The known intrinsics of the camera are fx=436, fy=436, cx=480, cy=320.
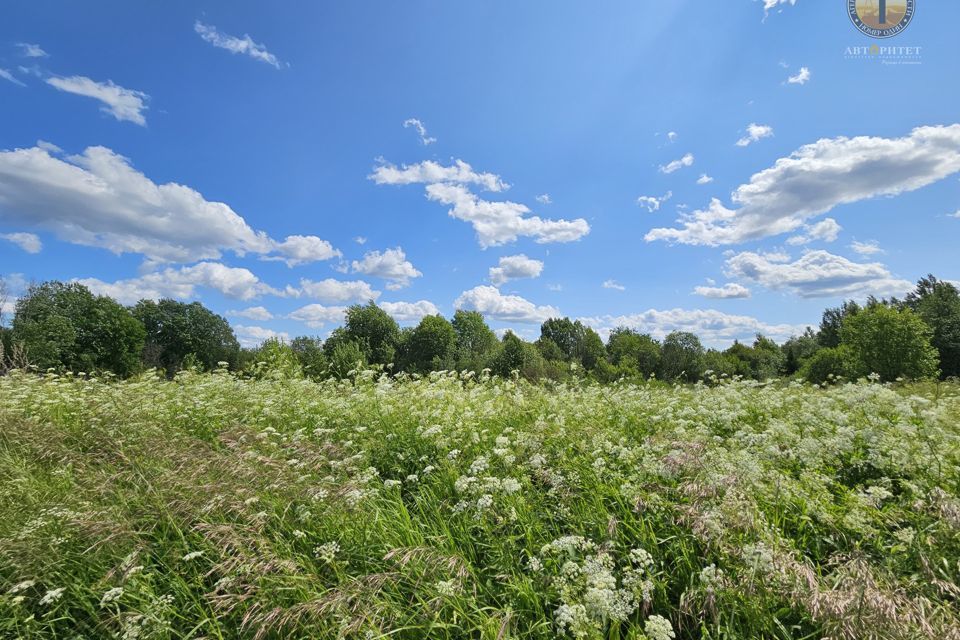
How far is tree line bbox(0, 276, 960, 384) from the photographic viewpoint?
35562 mm

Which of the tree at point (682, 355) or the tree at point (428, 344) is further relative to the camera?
the tree at point (428, 344)

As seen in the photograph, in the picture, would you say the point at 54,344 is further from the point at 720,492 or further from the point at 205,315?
the point at 720,492

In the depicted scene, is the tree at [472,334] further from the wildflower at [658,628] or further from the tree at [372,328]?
the wildflower at [658,628]

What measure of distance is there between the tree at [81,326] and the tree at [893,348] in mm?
70649

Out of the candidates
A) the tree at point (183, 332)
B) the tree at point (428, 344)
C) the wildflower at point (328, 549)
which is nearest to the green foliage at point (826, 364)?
the tree at point (428, 344)

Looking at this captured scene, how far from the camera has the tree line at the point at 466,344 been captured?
35.6 metres

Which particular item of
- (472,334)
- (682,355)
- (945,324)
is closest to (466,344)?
(472,334)

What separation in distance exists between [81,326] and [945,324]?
9911 centimetres

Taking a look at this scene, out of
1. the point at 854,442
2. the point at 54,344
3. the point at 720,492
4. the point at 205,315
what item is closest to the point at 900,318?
the point at 854,442

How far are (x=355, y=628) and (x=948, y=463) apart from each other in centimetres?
500

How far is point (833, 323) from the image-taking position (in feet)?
266

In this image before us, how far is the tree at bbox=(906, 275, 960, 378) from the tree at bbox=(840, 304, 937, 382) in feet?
52.2

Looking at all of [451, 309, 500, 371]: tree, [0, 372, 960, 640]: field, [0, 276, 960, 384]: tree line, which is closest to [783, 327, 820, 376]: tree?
[0, 276, 960, 384]: tree line

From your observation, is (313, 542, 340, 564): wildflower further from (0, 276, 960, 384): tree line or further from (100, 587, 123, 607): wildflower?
(0, 276, 960, 384): tree line
